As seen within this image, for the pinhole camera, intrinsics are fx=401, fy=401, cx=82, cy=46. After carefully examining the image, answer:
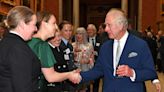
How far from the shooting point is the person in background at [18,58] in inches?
121

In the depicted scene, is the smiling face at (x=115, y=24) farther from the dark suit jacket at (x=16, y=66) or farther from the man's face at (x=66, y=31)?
the man's face at (x=66, y=31)

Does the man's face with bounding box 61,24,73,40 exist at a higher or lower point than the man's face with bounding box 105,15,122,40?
lower

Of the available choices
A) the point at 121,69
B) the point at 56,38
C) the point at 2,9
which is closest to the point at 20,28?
the point at 121,69

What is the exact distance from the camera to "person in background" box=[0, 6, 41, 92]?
307 cm

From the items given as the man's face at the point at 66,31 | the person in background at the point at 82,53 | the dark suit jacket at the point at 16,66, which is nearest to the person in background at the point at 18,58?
the dark suit jacket at the point at 16,66

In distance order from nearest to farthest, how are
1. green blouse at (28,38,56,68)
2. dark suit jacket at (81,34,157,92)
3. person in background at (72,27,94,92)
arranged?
green blouse at (28,38,56,68)
dark suit jacket at (81,34,157,92)
person in background at (72,27,94,92)

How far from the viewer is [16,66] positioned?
3.07 m

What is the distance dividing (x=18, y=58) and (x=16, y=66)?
6 cm

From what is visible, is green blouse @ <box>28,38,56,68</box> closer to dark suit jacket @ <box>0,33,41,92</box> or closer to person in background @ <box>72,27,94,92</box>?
dark suit jacket @ <box>0,33,41,92</box>

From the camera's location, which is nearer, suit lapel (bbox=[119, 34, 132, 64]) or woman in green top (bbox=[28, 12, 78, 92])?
woman in green top (bbox=[28, 12, 78, 92])

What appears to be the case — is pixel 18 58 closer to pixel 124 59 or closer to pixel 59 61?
pixel 124 59

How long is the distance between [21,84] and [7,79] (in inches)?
5.3

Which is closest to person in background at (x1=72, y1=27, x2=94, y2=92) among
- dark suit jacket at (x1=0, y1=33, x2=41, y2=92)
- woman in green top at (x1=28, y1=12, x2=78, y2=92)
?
woman in green top at (x1=28, y1=12, x2=78, y2=92)

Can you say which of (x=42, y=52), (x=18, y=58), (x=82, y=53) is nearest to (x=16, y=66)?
(x=18, y=58)
